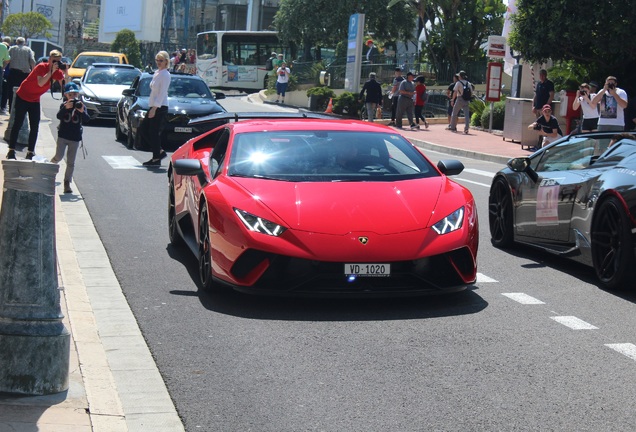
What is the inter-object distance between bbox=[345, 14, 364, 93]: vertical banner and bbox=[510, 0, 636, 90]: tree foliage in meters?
13.7

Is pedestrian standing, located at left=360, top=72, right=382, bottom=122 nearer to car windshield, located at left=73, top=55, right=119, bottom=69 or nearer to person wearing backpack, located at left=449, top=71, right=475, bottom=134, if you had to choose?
person wearing backpack, located at left=449, top=71, right=475, bottom=134

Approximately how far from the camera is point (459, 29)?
47.1m

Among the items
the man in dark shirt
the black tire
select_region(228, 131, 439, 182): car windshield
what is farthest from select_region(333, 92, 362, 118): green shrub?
select_region(228, 131, 439, 182): car windshield

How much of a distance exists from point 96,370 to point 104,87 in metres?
23.6

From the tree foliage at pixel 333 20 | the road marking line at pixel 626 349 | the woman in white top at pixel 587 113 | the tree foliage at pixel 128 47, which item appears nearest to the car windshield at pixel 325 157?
the road marking line at pixel 626 349

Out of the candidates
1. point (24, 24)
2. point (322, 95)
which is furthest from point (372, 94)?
point (24, 24)

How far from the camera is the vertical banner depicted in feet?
141

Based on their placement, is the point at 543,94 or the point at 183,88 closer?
the point at 183,88

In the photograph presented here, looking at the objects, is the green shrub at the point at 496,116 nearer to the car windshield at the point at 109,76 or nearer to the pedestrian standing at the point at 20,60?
the car windshield at the point at 109,76

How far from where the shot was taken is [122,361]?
640 centimetres

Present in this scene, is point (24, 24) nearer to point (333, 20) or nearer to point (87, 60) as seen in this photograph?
point (333, 20)

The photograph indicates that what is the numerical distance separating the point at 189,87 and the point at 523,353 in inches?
709

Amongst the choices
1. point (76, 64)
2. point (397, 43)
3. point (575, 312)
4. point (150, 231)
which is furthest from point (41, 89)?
point (397, 43)

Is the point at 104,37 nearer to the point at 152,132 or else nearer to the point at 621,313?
the point at 152,132
